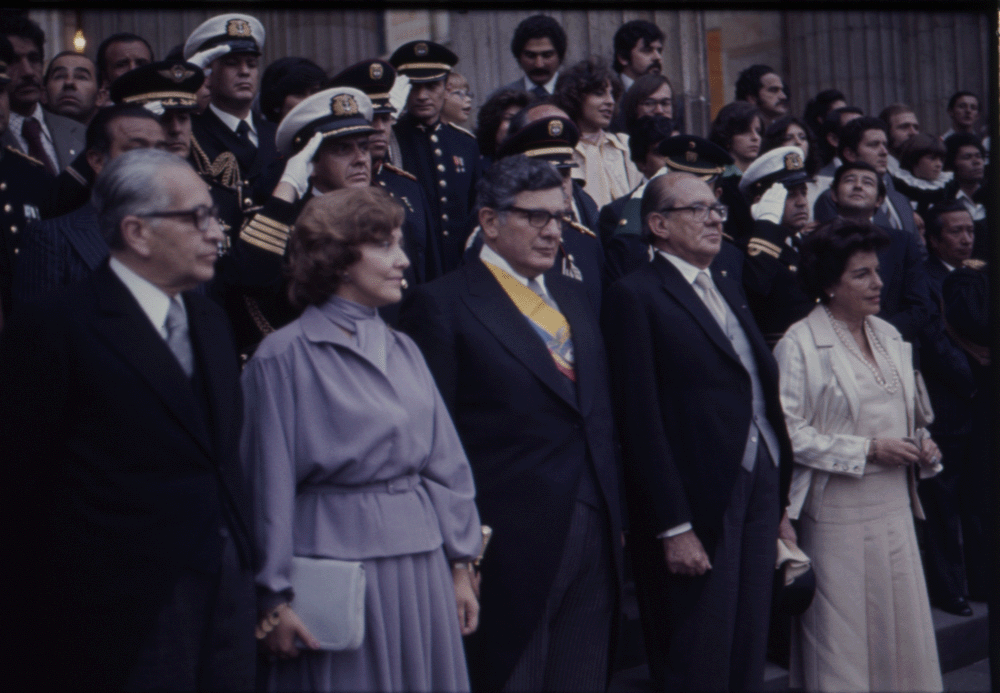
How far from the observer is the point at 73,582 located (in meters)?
2.79

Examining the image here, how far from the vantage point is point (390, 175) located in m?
5.29

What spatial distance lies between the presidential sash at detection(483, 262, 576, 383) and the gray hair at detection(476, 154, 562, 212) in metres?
0.23

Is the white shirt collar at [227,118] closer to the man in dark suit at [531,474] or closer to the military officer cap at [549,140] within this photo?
the military officer cap at [549,140]

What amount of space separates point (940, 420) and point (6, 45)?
5180mm

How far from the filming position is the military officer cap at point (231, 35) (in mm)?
5809

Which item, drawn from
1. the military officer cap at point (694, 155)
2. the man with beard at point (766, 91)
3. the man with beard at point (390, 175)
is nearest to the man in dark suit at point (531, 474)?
the man with beard at point (390, 175)

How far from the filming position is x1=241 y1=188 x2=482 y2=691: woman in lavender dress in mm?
3215

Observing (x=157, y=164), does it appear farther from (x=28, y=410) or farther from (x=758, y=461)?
(x=758, y=461)

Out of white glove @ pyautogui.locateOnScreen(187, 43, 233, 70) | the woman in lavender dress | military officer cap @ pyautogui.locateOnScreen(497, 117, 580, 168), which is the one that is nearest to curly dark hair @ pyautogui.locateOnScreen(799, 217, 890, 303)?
military officer cap @ pyautogui.locateOnScreen(497, 117, 580, 168)

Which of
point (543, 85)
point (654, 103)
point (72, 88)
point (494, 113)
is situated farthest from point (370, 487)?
point (543, 85)

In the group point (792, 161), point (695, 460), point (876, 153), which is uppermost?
point (876, 153)

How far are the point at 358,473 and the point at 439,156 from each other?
10.4ft

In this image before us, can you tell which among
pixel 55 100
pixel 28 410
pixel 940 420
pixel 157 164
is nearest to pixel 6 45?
pixel 55 100

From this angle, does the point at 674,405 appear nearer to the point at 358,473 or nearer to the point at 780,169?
the point at 358,473
